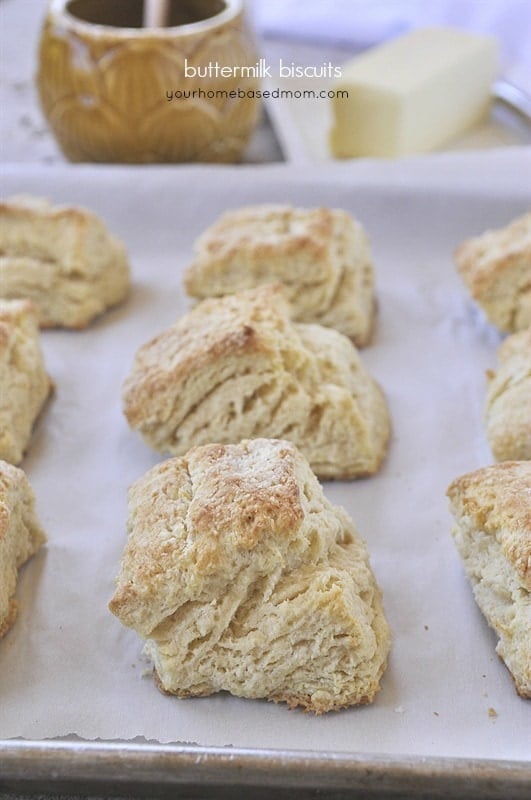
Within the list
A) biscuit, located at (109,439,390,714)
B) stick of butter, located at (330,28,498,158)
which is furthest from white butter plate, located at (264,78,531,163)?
biscuit, located at (109,439,390,714)

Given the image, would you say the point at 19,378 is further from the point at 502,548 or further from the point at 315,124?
the point at 315,124

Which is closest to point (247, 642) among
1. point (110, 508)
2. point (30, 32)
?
point (110, 508)

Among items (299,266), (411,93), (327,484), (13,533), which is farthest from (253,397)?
(411,93)

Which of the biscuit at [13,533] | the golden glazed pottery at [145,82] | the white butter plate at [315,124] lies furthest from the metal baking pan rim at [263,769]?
the white butter plate at [315,124]

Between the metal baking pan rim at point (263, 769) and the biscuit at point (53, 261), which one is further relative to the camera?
the biscuit at point (53, 261)

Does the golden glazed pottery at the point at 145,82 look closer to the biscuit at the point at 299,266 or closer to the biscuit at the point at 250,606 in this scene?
the biscuit at the point at 299,266

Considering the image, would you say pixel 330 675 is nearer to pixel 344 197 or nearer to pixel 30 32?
pixel 344 197
